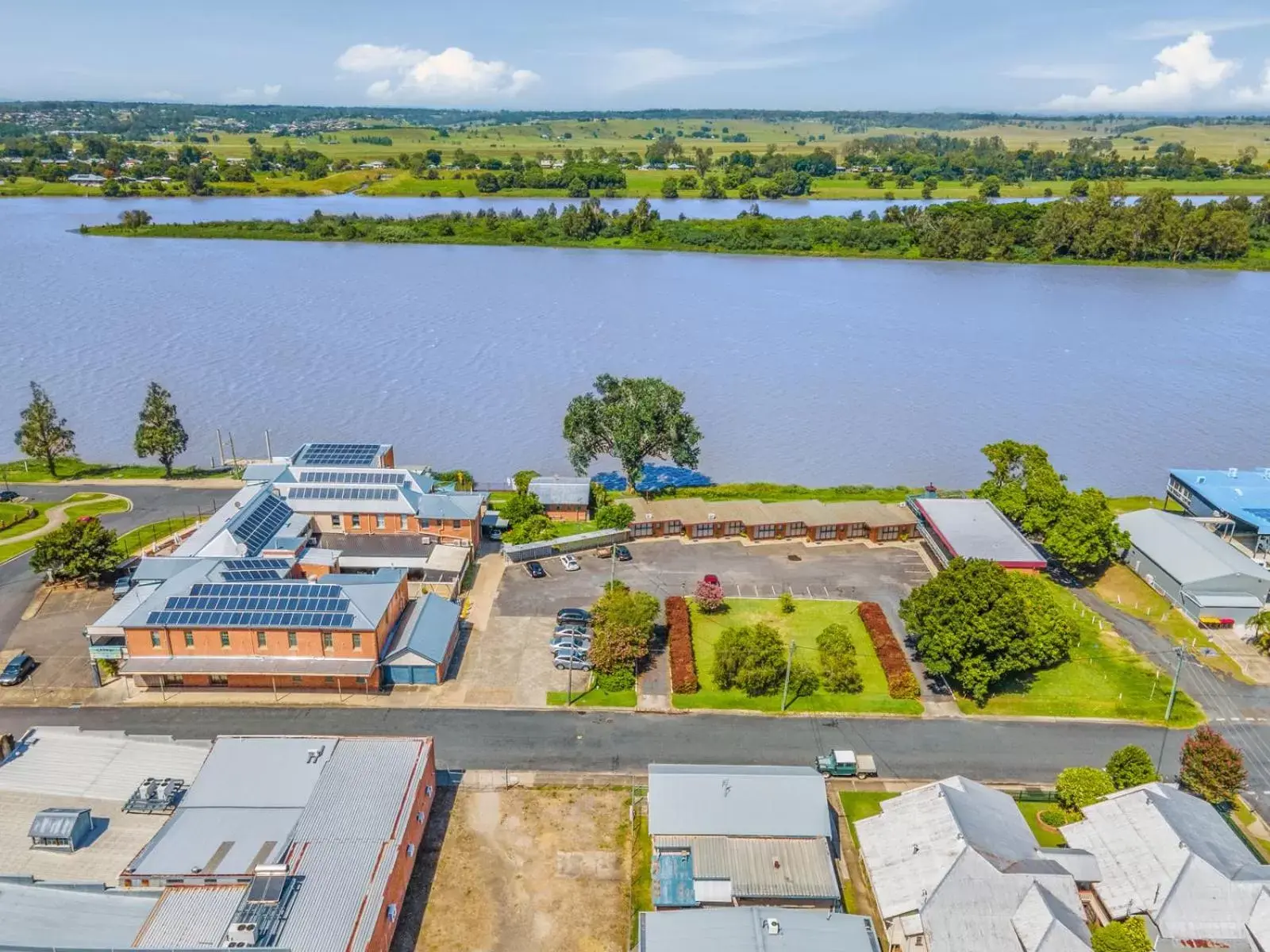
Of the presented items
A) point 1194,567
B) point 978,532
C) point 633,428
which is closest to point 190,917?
point 633,428

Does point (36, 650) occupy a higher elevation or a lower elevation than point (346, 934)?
lower

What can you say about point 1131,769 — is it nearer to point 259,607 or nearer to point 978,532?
point 978,532

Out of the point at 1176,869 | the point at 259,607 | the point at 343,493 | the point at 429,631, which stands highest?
the point at 259,607

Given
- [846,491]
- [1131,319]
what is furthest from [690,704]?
[1131,319]

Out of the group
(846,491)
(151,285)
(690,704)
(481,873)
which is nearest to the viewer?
(481,873)

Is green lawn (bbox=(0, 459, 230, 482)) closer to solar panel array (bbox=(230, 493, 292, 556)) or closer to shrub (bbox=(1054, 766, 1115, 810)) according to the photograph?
solar panel array (bbox=(230, 493, 292, 556))

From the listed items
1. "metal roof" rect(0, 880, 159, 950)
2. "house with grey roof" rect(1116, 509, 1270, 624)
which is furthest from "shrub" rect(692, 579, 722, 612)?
"metal roof" rect(0, 880, 159, 950)

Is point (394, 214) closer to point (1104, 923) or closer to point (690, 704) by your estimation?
point (690, 704)

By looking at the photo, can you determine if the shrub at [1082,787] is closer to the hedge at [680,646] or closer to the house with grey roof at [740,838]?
the house with grey roof at [740,838]
